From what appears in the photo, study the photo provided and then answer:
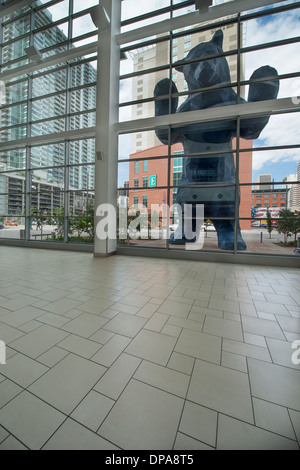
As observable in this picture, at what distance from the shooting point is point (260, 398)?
125 centimetres

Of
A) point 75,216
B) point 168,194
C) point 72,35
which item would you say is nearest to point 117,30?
point 72,35

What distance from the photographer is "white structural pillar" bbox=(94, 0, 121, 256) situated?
5.98 metres

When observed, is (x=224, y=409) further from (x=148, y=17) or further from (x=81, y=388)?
(x=148, y=17)

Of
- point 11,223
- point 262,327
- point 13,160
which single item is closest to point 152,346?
point 262,327

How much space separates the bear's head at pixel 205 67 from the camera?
18.8ft

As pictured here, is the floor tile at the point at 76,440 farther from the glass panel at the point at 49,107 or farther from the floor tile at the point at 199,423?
the glass panel at the point at 49,107

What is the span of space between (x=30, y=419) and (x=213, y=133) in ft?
22.8

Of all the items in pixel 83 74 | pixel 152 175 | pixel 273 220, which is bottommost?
pixel 273 220

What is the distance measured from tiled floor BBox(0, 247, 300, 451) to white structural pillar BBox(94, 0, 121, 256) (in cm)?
353

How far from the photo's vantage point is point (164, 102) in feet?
20.4

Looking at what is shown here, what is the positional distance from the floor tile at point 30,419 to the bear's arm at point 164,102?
6479 mm

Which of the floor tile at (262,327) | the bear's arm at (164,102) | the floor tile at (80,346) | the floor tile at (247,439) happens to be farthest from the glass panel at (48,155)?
the floor tile at (247,439)

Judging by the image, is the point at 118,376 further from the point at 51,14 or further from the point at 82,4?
the point at 51,14

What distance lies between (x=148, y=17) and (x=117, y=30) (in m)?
1.05
